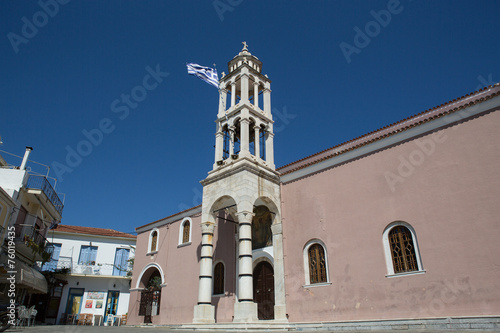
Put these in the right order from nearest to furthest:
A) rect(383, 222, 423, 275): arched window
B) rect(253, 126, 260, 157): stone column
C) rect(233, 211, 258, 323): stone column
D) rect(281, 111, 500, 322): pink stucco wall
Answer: rect(281, 111, 500, 322): pink stucco wall < rect(383, 222, 423, 275): arched window < rect(233, 211, 258, 323): stone column < rect(253, 126, 260, 157): stone column

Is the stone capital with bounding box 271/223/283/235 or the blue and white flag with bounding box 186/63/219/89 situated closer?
the stone capital with bounding box 271/223/283/235

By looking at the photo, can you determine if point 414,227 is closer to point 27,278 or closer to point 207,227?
point 207,227

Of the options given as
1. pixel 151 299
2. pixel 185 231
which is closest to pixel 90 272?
pixel 151 299

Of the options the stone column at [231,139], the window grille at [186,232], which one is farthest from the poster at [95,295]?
the stone column at [231,139]

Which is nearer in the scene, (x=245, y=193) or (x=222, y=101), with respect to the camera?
(x=245, y=193)

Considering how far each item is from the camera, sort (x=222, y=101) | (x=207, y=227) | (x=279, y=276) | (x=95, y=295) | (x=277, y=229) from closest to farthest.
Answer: (x=279, y=276) < (x=277, y=229) < (x=207, y=227) < (x=222, y=101) < (x=95, y=295)

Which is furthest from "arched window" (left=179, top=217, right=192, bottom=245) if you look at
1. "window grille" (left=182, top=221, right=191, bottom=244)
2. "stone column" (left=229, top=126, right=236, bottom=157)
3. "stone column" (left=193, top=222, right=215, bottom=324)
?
"stone column" (left=229, top=126, right=236, bottom=157)

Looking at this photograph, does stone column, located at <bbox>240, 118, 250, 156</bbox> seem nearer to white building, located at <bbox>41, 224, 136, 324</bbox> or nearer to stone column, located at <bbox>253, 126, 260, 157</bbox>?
stone column, located at <bbox>253, 126, 260, 157</bbox>

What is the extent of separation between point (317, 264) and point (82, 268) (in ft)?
67.7

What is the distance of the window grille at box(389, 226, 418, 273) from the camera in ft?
37.0

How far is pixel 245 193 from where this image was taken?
14922mm

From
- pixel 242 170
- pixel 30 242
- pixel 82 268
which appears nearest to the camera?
pixel 242 170

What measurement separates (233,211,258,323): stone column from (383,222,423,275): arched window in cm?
534

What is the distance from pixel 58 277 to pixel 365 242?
23.3m
